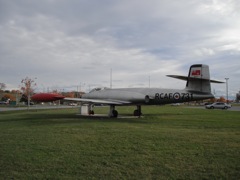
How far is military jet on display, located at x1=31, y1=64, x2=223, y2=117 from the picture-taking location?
19.2 meters

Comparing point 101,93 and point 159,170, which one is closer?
point 159,170

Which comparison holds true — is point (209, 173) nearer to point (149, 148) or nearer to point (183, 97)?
point (149, 148)

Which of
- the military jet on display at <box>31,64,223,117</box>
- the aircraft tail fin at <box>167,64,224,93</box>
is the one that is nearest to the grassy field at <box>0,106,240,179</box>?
the military jet on display at <box>31,64,223,117</box>

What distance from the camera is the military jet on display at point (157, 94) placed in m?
19.2

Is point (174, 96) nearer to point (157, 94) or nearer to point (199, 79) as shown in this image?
point (157, 94)

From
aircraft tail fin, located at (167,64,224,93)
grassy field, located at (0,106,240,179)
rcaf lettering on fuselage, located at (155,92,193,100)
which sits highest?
aircraft tail fin, located at (167,64,224,93)

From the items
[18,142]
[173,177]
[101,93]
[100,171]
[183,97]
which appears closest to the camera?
[173,177]

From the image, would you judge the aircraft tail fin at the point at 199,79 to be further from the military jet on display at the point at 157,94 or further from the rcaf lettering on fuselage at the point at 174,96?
the rcaf lettering on fuselage at the point at 174,96

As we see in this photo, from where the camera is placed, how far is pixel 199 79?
63.6 ft

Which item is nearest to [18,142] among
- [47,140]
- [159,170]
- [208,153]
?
[47,140]

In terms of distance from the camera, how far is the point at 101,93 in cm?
2284

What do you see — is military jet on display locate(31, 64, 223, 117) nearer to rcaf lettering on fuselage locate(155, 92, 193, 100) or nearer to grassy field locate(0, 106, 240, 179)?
rcaf lettering on fuselage locate(155, 92, 193, 100)

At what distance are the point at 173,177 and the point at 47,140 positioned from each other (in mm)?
5444

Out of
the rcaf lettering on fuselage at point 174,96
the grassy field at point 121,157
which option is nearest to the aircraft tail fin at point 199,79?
the rcaf lettering on fuselage at point 174,96
